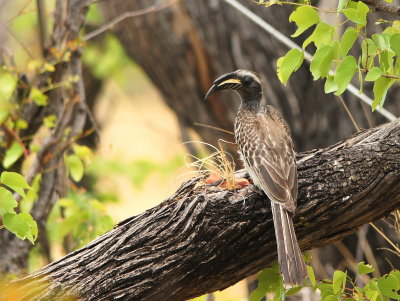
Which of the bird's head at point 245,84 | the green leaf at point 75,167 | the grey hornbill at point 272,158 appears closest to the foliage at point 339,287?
the grey hornbill at point 272,158

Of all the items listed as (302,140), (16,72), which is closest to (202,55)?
(302,140)

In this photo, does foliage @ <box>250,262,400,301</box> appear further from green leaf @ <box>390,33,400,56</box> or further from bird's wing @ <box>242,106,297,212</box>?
green leaf @ <box>390,33,400,56</box>

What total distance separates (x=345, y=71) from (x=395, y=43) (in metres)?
0.24

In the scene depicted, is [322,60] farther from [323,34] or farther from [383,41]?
[383,41]

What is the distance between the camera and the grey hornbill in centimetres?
338

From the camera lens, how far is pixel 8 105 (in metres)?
4.93

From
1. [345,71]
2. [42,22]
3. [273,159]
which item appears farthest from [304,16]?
[42,22]

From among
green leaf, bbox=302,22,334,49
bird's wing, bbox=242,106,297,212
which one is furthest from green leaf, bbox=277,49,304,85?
bird's wing, bbox=242,106,297,212

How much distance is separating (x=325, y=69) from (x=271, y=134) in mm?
874

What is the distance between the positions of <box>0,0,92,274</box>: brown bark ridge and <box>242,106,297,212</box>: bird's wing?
148 cm

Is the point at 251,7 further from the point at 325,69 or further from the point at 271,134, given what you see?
the point at 325,69

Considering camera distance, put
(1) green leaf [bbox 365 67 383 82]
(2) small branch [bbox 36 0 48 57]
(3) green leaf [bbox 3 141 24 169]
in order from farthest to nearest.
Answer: (2) small branch [bbox 36 0 48 57], (3) green leaf [bbox 3 141 24 169], (1) green leaf [bbox 365 67 383 82]

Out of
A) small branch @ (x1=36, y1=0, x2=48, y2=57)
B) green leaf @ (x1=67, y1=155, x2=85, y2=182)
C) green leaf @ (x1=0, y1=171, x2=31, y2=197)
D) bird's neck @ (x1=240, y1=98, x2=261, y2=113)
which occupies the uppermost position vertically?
small branch @ (x1=36, y1=0, x2=48, y2=57)

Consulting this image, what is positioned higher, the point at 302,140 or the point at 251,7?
the point at 251,7
